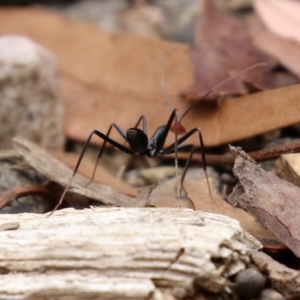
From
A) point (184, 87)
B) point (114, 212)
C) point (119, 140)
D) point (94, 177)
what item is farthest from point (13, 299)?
point (184, 87)

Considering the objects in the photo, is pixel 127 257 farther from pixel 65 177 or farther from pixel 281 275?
pixel 65 177

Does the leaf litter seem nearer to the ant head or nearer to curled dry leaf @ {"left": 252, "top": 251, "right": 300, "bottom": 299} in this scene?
curled dry leaf @ {"left": 252, "top": 251, "right": 300, "bottom": 299}

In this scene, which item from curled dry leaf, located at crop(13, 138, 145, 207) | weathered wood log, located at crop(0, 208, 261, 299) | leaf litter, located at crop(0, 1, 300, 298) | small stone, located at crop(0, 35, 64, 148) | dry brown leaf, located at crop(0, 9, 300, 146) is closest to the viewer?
weathered wood log, located at crop(0, 208, 261, 299)

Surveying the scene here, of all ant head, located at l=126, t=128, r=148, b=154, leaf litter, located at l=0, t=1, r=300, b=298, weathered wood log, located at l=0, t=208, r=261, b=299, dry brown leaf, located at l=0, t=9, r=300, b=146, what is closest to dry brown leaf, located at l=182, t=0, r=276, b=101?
leaf litter, located at l=0, t=1, r=300, b=298

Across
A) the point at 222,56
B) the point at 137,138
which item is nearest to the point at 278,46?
the point at 222,56

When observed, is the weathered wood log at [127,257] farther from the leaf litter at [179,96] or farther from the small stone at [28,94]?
the small stone at [28,94]
